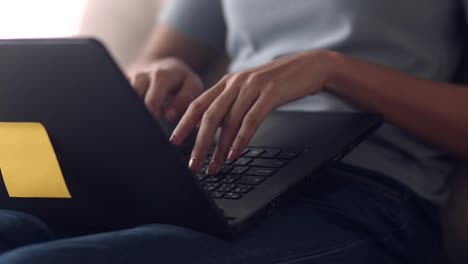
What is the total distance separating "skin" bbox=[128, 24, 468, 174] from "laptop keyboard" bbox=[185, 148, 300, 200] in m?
0.02

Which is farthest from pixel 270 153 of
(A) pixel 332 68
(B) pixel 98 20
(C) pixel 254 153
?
(B) pixel 98 20

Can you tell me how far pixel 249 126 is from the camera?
687 mm

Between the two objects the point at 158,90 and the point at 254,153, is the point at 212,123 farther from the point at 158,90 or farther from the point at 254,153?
the point at 158,90

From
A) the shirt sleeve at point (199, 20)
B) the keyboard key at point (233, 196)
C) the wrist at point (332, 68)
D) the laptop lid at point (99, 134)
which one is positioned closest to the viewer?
the laptop lid at point (99, 134)

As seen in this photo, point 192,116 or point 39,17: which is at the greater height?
point 192,116

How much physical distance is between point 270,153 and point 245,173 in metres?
0.06

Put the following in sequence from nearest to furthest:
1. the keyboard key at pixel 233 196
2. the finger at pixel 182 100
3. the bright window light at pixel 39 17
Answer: the keyboard key at pixel 233 196
the finger at pixel 182 100
the bright window light at pixel 39 17

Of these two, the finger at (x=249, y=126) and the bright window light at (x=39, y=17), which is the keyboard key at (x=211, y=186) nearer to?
the finger at (x=249, y=126)

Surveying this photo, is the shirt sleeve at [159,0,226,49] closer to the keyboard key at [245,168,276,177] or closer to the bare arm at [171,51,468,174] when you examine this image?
the bare arm at [171,51,468,174]

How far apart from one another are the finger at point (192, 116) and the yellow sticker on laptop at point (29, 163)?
109 millimetres

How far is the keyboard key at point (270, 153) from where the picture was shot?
750mm

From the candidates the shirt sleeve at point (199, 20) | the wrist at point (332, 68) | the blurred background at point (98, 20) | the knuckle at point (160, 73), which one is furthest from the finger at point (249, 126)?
the blurred background at point (98, 20)

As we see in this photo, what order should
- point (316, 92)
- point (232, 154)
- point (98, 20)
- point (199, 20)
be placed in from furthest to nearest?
point (98, 20)
point (199, 20)
point (316, 92)
point (232, 154)

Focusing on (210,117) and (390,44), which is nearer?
(210,117)
